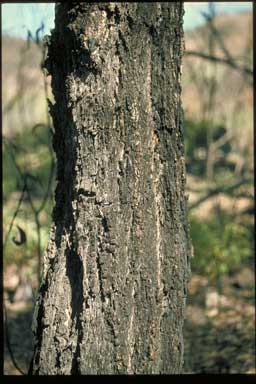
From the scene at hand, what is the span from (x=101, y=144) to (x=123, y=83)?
0.24 meters

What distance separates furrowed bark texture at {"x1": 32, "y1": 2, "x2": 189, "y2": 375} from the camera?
2232mm

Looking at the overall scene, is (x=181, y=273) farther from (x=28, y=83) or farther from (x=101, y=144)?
(x=28, y=83)

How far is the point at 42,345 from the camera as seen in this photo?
7.80ft

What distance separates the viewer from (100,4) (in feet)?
7.23

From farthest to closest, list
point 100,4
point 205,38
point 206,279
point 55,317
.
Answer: point 205,38, point 206,279, point 55,317, point 100,4

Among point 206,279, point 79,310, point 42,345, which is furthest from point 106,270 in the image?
point 206,279

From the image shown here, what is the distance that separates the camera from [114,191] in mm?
2268

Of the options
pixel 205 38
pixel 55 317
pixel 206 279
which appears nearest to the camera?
pixel 55 317

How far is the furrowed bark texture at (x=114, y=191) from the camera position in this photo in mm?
2232

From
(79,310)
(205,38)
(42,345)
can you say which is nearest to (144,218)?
(79,310)

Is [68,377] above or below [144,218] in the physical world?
below

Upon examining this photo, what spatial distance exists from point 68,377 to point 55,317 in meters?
0.23

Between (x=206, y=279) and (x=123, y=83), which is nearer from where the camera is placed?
(x=123, y=83)

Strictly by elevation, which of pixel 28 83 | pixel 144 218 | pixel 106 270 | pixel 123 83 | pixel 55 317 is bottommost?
pixel 55 317
